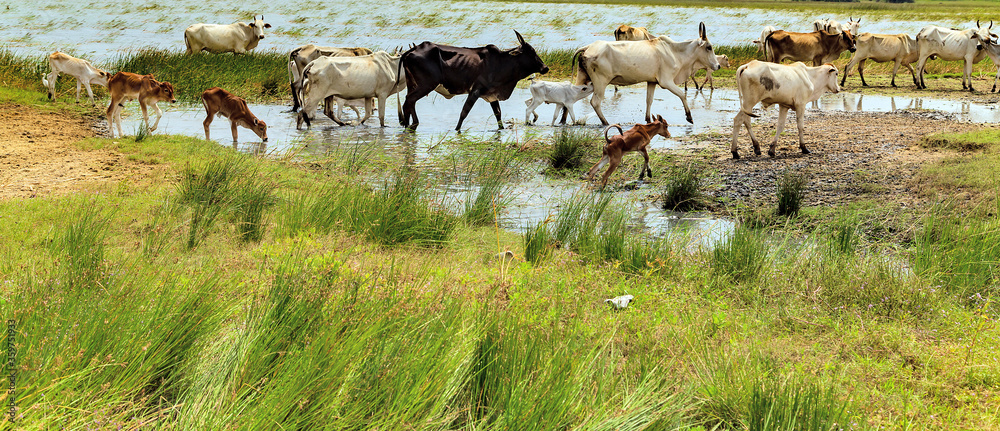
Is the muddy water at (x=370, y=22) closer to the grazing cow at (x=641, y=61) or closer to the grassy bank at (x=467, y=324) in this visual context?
the grazing cow at (x=641, y=61)

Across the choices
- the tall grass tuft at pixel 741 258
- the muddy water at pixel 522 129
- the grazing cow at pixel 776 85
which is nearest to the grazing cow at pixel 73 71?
the muddy water at pixel 522 129

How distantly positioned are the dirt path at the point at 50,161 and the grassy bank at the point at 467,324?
3.00 feet

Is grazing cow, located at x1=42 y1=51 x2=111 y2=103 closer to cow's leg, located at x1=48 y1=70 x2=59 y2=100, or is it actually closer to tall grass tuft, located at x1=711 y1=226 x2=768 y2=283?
cow's leg, located at x1=48 y1=70 x2=59 y2=100

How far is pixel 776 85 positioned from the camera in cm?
1074

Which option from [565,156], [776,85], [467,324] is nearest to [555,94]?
[565,156]

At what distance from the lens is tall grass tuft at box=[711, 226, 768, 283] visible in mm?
5582

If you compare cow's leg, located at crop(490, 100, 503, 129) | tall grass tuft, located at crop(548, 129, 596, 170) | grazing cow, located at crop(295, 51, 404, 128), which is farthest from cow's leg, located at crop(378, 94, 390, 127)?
tall grass tuft, located at crop(548, 129, 596, 170)

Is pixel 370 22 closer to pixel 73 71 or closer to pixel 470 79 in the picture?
pixel 73 71

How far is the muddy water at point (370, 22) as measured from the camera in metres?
31.7

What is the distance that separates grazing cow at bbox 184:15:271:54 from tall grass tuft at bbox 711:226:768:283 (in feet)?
66.2

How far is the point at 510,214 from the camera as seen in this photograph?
26.1 feet

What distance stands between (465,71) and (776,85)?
221 inches

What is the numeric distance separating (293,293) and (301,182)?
4578 millimetres

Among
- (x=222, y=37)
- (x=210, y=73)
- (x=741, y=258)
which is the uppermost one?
(x=222, y=37)
